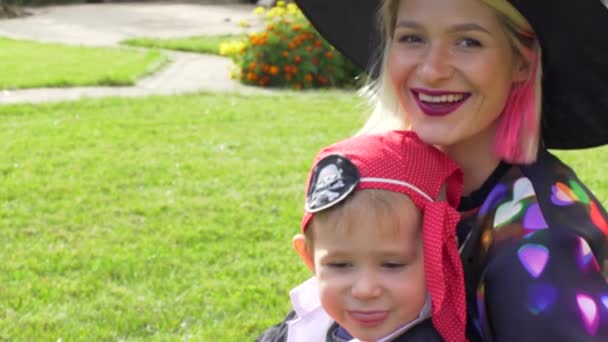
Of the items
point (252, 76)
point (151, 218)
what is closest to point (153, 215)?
point (151, 218)

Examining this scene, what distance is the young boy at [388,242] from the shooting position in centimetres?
235

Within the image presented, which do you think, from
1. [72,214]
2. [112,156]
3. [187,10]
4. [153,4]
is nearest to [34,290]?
[72,214]

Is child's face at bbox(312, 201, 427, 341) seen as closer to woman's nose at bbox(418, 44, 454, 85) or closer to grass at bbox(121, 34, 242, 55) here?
woman's nose at bbox(418, 44, 454, 85)

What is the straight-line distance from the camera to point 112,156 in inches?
303

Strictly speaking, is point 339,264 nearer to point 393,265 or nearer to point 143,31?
point 393,265

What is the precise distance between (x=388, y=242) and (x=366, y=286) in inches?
4.4

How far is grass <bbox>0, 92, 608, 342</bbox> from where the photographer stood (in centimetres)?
478

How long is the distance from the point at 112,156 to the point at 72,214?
4.75ft

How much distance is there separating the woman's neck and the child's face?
0.26 metres

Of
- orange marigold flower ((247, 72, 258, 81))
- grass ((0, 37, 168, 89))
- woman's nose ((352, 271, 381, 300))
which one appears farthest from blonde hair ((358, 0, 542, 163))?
orange marigold flower ((247, 72, 258, 81))

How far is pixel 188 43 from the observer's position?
15.6 meters

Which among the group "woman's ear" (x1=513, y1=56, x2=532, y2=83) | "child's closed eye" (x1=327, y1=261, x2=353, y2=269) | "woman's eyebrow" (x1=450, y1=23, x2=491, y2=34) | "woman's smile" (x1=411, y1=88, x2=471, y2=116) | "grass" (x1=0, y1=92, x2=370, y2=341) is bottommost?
"grass" (x1=0, y1=92, x2=370, y2=341)

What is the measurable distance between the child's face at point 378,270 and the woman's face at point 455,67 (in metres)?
0.28

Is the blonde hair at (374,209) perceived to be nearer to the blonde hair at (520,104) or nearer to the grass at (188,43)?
A: the blonde hair at (520,104)
